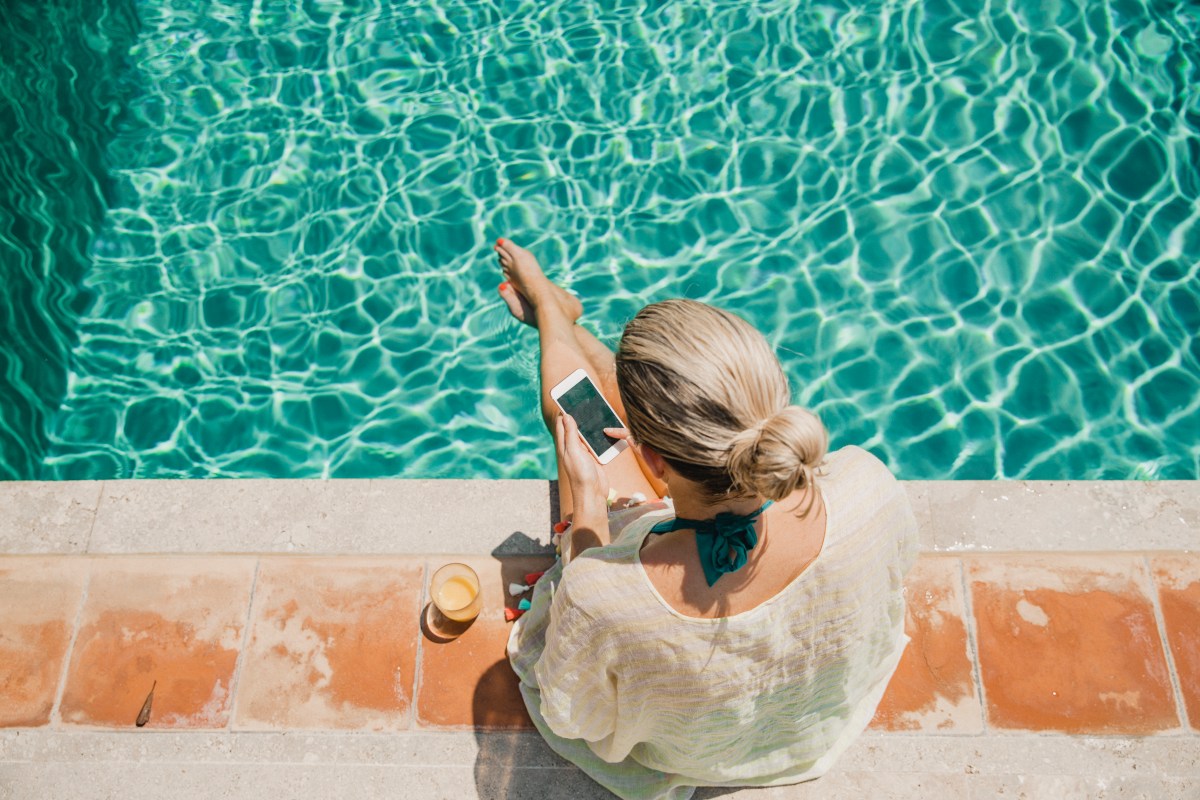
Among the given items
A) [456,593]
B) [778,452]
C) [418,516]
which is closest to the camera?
[778,452]

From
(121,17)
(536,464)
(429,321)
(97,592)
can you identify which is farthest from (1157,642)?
(121,17)

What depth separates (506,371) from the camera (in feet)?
16.2

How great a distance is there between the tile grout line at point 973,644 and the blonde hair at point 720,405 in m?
2.13

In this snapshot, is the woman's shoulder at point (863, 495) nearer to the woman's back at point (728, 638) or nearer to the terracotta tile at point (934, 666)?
the woman's back at point (728, 638)

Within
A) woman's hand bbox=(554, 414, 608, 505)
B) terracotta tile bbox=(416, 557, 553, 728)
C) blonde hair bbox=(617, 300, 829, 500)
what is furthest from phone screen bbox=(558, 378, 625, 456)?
blonde hair bbox=(617, 300, 829, 500)

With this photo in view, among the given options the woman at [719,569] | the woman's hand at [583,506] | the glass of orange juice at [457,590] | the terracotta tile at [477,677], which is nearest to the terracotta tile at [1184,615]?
the woman at [719,569]

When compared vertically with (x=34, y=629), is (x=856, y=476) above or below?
above

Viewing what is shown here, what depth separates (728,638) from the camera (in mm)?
2150

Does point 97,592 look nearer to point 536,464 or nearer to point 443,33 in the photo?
point 536,464

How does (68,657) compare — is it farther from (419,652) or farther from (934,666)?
(934,666)

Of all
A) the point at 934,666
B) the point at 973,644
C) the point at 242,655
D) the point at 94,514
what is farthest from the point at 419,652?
the point at 973,644

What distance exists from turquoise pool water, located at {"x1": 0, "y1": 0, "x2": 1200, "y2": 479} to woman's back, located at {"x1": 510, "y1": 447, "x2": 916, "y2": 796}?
237 centimetres

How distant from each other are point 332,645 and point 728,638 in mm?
2068

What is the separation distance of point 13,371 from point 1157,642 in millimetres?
5651
